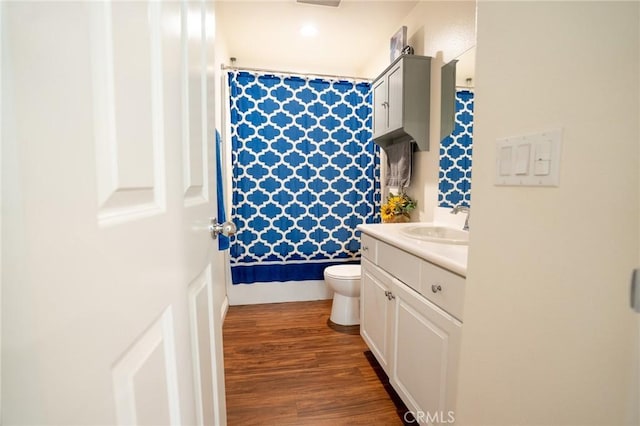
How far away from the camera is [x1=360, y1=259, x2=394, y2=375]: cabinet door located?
154 cm

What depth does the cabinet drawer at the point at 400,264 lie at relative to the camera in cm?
125

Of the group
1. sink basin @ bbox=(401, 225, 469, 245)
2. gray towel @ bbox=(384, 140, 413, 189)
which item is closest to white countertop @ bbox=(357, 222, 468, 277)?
sink basin @ bbox=(401, 225, 469, 245)

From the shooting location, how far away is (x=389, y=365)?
150 centimetres

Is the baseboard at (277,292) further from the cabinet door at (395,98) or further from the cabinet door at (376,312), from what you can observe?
the cabinet door at (395,98)

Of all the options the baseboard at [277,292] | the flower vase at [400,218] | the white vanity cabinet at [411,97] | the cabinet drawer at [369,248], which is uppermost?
the white vanity cabinet at [411,97]

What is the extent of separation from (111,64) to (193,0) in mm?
482

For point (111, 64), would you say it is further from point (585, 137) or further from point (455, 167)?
point (455, 167)

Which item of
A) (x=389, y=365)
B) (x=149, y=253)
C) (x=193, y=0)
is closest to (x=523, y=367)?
(x=149, y=253)

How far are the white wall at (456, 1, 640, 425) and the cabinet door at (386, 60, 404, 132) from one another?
3.81 ft

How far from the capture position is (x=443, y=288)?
3.44 ft

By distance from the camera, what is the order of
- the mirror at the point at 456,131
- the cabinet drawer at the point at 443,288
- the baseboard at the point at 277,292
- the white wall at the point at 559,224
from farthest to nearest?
1. the baseboard at the point at 277,292
2. the mirror at the point at 456,131
3. the cabinet drawer at the point at 443,288
4. the white wall at the point at 559,224

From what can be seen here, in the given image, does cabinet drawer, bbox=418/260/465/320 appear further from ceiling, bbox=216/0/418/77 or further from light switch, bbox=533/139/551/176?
ceiling, bbox=216/0/418/77

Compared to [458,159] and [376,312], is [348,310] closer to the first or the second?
[376,312]

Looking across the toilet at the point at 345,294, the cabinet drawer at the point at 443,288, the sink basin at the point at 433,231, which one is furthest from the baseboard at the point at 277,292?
the cabinet drawer at the point at 443,288
